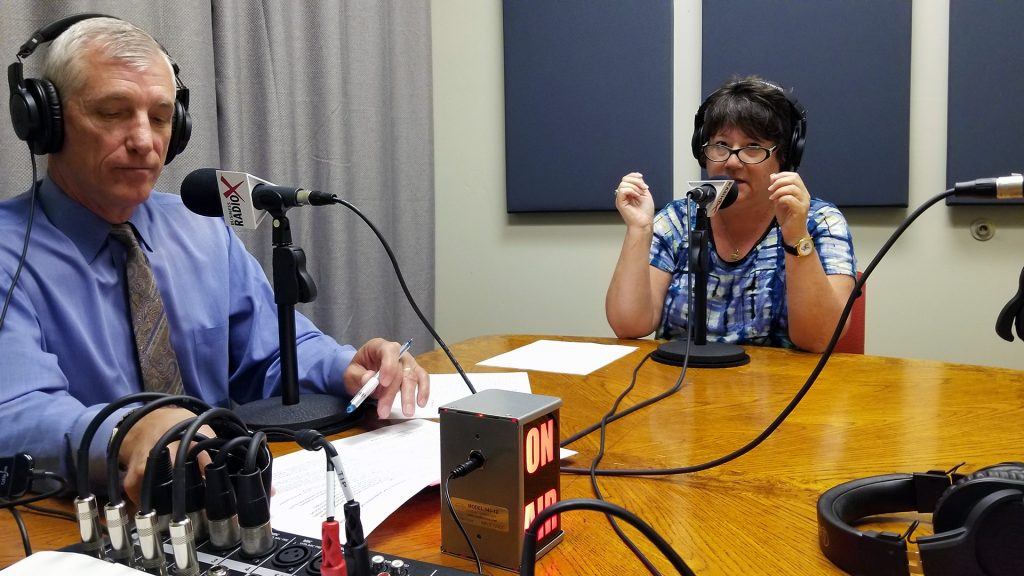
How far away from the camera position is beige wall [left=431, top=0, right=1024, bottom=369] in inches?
87.2

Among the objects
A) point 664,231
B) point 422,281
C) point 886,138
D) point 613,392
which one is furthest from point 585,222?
point 613,392

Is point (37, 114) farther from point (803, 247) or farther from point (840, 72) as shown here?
point (840, 72)

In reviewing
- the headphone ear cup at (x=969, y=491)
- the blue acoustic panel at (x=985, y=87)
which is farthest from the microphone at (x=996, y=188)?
the blue acoustic panel at (x=985, y=87)

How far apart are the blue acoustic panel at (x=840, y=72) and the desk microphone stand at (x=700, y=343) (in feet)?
3.76

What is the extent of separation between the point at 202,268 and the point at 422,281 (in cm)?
161

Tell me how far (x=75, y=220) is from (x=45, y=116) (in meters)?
0.16

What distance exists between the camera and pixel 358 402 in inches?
38.4

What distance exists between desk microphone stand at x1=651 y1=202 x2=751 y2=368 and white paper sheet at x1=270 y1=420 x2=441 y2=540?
59cm

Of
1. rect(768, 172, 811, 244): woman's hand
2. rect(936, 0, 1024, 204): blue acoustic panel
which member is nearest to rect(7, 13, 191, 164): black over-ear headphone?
rect(768, 172, 811, 244): woman's hand

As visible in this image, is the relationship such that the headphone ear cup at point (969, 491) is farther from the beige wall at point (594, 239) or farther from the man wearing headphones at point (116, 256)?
the beige wall at point (594, 239)

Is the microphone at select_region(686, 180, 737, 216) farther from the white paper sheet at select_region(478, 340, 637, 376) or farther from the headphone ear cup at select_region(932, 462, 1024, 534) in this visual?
the headphone ear cup at select_region(932, 462, 1024, 534)

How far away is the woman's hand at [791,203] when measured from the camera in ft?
5.00

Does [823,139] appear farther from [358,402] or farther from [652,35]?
[358,402]

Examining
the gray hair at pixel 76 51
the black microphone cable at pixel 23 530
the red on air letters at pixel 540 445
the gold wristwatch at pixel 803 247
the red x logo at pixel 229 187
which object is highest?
the gray hair at pixel 76 51
